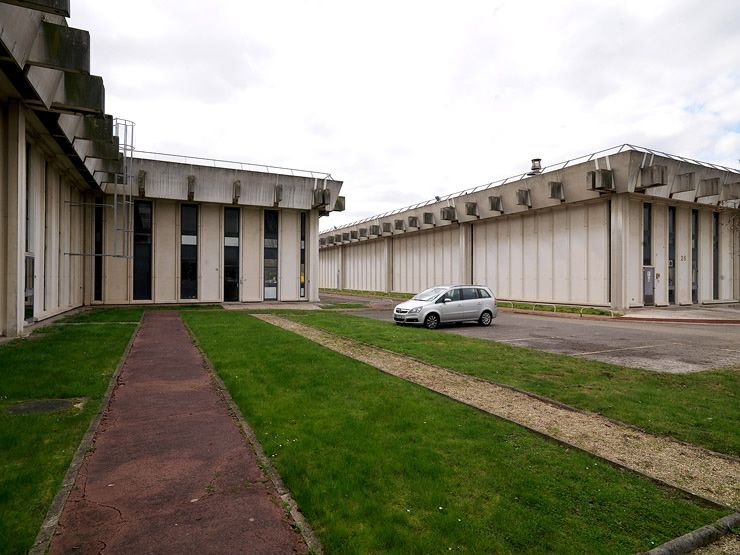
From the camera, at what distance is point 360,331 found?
15.6 m

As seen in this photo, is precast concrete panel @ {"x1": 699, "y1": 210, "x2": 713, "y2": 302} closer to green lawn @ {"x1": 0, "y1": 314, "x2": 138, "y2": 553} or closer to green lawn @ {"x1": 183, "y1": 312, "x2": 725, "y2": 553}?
green lawn @ {"x1": 183, "y1": 312, "x2": 725, "y2": 553}

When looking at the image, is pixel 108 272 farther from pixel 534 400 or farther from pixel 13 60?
pixel 534 400

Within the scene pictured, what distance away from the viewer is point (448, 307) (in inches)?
707

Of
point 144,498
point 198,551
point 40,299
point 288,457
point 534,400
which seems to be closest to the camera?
point 198,551

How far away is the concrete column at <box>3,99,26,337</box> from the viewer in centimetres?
1291

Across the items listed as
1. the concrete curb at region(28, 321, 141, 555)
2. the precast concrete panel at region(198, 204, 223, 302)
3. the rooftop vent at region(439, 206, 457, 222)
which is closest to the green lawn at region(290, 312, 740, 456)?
the concrete curb at region(28, 321, 141, 555)

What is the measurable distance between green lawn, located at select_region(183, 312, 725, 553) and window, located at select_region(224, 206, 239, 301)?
951 inches

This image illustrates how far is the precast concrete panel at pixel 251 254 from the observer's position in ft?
100

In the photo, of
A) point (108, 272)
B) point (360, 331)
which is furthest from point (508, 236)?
point (108, 272)

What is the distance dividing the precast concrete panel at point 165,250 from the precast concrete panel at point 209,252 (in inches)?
57.4

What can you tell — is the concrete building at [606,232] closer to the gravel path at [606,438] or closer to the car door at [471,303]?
the car door at [471,303]

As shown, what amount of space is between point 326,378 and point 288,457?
3504 millimetres

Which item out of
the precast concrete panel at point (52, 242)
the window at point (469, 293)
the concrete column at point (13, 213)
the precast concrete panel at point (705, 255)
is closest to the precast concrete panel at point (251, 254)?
the precast concrete panel at point (52, 242)

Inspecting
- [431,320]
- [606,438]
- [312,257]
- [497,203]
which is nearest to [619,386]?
[606,438]
